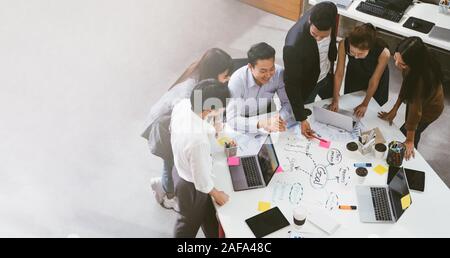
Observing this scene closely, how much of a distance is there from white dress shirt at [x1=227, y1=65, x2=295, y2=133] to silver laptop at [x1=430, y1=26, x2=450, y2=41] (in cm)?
144

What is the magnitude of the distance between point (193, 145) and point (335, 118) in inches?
40.9

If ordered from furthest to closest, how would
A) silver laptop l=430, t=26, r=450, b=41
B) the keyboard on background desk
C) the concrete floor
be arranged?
1. the keyboard on background desk
2. silver laptop l=430, t=26, r=450, b=41
3. the concrete floor

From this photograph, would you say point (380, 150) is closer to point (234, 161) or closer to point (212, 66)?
point (234, 161)

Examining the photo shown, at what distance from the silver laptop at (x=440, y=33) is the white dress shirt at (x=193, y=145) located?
2164 mm

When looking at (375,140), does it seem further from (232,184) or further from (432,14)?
(432,14)

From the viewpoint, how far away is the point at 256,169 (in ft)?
9.21

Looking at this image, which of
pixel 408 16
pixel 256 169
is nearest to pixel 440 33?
pixel 408 16

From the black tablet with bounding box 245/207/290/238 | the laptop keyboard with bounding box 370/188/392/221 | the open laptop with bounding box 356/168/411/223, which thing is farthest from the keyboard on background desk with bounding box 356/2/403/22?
the black tablet with bounding box 245/207/290/238

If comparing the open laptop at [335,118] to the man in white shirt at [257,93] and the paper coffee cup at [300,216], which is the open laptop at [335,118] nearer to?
the man in white shirt at [257,93]

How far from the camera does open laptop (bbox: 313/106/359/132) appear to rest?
2959 millimetres

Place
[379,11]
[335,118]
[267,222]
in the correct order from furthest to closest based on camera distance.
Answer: [379,11]
[335,118]
[267,222]

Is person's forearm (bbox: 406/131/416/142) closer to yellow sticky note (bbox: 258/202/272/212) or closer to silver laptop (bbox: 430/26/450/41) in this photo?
yellow sticky note (bbox: 258/202/272/212)
